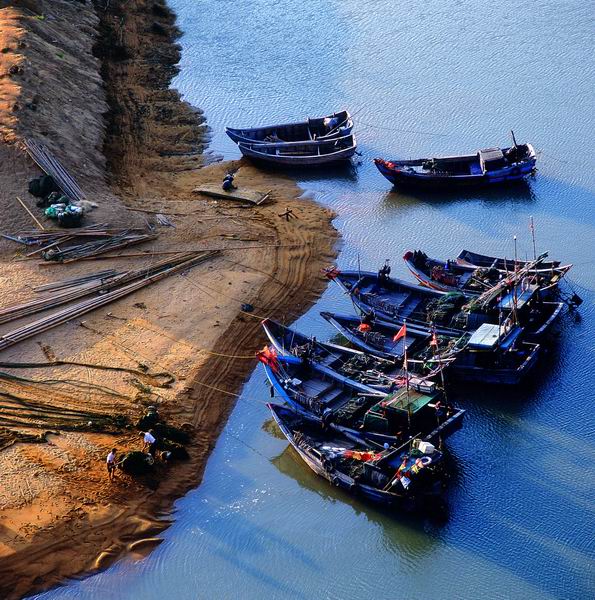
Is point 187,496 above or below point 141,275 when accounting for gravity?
below

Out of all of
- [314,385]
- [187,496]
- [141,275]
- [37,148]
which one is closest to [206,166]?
[37,148]

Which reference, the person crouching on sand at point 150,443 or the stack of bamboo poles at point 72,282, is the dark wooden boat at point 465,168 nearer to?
the stack of bamboo poles at point 72,282

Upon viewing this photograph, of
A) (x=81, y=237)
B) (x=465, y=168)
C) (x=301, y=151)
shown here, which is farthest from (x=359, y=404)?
(x=301, y=151)

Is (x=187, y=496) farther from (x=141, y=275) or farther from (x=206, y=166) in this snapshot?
(x=206, y=166)

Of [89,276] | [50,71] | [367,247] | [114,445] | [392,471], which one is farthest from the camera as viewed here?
[50,71]

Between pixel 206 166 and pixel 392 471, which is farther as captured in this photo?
pixel 206 166

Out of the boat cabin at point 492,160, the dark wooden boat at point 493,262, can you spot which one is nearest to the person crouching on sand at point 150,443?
the dark wooden boat at point 493,262
